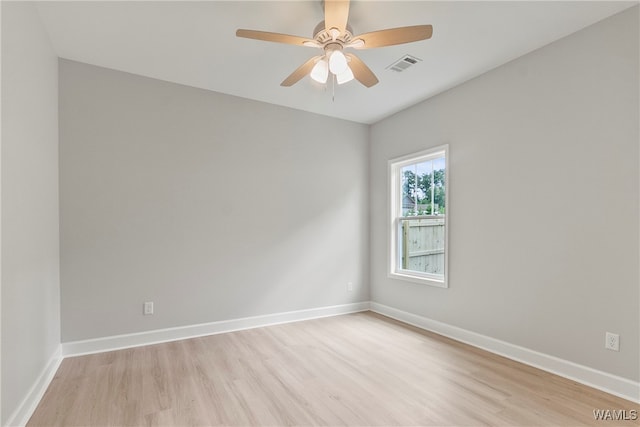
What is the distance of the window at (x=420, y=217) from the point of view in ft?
12.3

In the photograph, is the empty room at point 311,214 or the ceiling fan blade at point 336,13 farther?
the empty room at point 311,214

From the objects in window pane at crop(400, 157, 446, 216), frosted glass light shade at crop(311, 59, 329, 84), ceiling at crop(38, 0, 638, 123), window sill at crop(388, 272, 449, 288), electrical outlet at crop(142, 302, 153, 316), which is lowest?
electrical outlet at crop(142, 302, 153, 316)

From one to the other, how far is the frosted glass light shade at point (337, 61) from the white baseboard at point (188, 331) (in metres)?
2.92

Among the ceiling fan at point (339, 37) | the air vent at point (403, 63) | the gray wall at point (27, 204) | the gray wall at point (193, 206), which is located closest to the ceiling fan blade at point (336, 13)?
the ceiling fan at point (339, 37)

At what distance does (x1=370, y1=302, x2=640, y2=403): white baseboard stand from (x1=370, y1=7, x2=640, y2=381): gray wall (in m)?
0.05

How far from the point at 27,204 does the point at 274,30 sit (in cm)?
215

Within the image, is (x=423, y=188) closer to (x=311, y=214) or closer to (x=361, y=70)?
(x=311, y=214)

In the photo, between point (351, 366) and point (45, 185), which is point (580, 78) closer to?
point (351, 366)

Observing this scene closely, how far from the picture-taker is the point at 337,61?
2129 millimetres

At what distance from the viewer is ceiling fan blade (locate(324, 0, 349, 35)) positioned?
189 cm

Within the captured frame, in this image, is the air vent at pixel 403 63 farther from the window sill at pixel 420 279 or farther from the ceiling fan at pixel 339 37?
the window sill at pixel 420 279

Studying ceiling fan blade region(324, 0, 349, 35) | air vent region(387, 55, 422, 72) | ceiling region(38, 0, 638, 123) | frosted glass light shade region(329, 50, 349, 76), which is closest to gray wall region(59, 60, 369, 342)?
ceiling region(38, 0, 638, 123)

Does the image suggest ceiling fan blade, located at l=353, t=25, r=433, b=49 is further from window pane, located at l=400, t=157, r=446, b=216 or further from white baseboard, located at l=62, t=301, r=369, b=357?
white baseboard, located at l=62, t=301, r=369, b=357

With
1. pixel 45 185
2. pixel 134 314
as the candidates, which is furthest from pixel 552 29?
pixel 134 314
